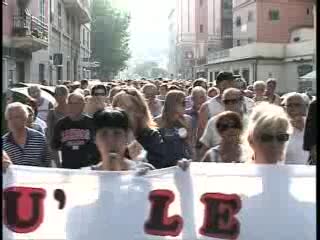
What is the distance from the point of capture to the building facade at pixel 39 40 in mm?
26531

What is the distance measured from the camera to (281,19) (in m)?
57.2

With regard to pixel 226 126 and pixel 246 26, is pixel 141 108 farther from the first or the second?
pixel 246 26

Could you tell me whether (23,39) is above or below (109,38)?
below

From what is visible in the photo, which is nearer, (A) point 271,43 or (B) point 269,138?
(B) point 269,138

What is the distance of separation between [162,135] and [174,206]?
209 cm

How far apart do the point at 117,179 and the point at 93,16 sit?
212 ft

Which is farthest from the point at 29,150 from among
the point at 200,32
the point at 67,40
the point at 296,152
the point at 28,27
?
the point at 200,32

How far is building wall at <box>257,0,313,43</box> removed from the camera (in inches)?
2226

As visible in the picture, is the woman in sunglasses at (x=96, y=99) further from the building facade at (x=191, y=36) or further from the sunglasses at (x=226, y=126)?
the building facade at (x=191, y=36)

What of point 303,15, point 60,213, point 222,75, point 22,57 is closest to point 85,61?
point 303,15

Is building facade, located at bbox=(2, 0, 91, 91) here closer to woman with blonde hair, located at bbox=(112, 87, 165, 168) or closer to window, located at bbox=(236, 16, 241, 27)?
woman with blonde hair, located at bbox=(112, 87, 165, 168)

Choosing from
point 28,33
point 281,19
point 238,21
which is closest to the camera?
point 28,33

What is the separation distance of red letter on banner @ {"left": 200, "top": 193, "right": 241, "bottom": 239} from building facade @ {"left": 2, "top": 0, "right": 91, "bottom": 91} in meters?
13.7

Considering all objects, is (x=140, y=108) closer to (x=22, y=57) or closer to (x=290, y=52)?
(x=22, y=57)
